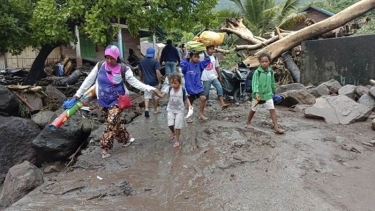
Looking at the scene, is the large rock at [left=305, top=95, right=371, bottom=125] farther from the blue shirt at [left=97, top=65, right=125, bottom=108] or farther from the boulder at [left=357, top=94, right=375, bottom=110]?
the blue shirt at [left=97, top=65, right=125, bottom=108]

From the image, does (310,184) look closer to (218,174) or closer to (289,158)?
(289,158)

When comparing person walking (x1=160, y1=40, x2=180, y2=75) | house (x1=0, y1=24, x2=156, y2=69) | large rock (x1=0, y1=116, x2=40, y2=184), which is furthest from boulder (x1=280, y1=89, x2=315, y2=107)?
house (x1=0, y1=24, x2=156, y2=69)

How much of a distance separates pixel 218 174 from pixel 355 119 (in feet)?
11.7

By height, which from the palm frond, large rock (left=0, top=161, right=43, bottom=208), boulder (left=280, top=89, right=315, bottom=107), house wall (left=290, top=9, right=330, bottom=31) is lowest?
large rock (left=0, top=161, right=43, bottom=208)

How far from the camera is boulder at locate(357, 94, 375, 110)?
7049mm

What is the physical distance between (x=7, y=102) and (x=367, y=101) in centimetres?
748

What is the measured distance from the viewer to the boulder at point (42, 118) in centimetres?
738

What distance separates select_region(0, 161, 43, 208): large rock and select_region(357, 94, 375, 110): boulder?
20.1ft

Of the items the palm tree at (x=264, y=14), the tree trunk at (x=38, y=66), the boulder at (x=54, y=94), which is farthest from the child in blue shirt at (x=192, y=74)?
the palm tree at (x=264, y=14)

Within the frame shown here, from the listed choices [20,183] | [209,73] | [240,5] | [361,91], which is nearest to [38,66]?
[209,73]

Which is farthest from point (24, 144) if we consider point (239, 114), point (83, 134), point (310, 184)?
point (310, 184)

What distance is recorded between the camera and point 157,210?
337cm

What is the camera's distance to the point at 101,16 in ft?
23.2

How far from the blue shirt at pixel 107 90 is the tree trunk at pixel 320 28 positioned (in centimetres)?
626
